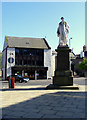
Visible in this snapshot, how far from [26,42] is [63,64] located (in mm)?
32434

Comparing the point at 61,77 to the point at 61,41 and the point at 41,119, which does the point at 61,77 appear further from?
the point at 41,119

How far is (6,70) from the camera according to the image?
42.3m

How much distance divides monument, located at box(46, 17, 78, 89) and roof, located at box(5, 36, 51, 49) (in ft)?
96.7

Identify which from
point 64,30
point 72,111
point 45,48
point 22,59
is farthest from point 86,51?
point 72,111

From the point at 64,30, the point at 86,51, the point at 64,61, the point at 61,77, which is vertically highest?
the point at 86,51

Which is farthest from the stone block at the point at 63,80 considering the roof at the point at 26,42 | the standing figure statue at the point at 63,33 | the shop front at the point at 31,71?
the roof at the point at 26,42

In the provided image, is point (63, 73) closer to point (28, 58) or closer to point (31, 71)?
point (31, 71)

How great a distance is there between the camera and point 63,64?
14305 millimetres

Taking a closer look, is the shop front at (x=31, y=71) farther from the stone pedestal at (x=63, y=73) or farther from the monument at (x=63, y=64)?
the stone pedestal at (x=63, y=73)

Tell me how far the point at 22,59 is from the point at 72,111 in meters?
37.8

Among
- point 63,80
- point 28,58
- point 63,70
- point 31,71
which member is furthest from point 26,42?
point 63,80

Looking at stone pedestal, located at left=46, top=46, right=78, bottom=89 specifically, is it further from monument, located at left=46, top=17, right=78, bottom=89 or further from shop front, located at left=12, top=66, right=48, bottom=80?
shop front, located at left=12, top=66, right=48, bottom=80

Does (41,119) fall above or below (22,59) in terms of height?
below

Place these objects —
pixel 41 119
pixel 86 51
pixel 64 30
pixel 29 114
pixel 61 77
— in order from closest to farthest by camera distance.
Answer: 1. pixel 41 119
2. pixel 29 114
3. pixel 61 77
4. pixel 64 30
5. pixel 86 51
